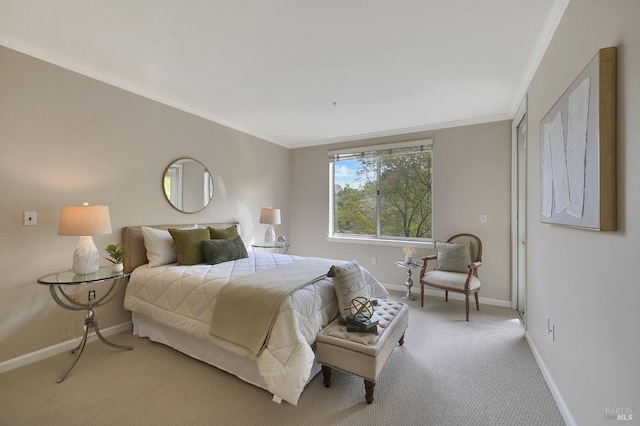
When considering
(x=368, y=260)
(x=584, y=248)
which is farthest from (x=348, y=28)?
(x=368, y=260)

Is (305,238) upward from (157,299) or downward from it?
upward

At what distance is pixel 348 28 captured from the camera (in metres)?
2.01

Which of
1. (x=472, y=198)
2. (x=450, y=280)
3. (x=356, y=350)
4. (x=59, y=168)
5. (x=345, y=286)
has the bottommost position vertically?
(x=356, y=350)

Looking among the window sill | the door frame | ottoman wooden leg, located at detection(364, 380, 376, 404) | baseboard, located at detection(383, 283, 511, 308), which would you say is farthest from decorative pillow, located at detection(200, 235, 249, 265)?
the door frame

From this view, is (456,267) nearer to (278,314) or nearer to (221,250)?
(278,314)

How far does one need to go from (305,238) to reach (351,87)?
117 inches

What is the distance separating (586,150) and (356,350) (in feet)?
5.44

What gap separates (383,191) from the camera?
4586 mm

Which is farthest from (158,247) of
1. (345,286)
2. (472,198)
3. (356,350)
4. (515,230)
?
(515,230)

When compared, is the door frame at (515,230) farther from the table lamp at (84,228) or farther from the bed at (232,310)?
the table lamp at (84,228)

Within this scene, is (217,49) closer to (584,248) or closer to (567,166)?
(567,166)

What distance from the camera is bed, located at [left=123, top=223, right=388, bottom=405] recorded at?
1740 mm

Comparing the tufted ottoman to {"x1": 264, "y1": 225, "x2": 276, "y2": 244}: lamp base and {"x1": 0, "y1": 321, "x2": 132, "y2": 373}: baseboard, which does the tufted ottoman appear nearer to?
{"x1": 0, "y1": 321, "x2": 132, "y2": 373}: baseboard

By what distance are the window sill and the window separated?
101 mm
